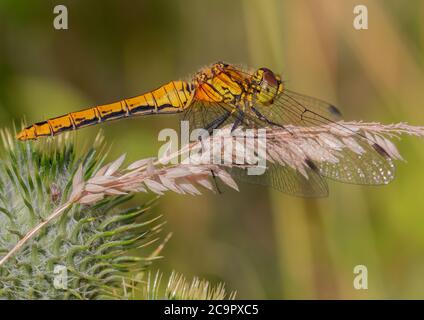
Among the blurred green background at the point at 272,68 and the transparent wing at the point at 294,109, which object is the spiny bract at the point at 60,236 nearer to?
the transparent wing at the point at 294,109

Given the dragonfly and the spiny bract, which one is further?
the dragonfly

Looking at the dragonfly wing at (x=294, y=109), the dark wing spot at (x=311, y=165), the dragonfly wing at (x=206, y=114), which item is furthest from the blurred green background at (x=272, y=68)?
the dark wing spot at (x=311, y=165)

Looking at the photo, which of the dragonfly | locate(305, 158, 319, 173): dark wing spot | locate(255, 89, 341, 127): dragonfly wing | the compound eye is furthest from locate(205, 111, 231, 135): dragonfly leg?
locate(305, 158, 319, 173): dark wing spot

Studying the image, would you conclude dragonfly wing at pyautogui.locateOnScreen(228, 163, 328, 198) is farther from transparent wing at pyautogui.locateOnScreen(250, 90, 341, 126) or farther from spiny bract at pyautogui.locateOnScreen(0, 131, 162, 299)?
spiny bract at pyautogui.locateOnScreen(0, 131, 162, 299)

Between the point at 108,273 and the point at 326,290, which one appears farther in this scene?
the point at 326,290

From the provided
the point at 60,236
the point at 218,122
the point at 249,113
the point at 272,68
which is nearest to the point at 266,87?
the point at 249,113

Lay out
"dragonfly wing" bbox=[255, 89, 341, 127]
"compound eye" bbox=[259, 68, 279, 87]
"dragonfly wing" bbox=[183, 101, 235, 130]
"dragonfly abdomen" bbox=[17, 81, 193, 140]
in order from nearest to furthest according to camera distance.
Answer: "dragonfly abdomen" bbox=[17, 81, 193, 140]
"dragonfly wing" bbox=[255, 89, 341, 127]
"dragonfly wing" bbox=[183, 101, 235, 130]
"compound eye" bbox=[259, 68, 279, 87]
